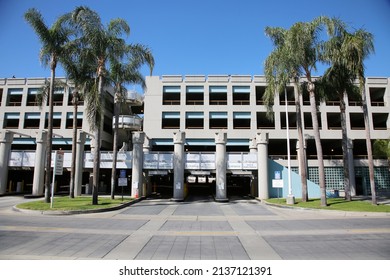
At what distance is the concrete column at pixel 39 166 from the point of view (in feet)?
88.7

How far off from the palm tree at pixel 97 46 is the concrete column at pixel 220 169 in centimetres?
1184

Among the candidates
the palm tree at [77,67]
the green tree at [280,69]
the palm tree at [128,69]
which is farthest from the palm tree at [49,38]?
the green tree at [280,69]

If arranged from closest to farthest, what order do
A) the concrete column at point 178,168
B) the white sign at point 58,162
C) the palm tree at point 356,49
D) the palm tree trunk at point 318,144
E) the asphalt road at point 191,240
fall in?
the asphalt road at point 191,240 → the white sign at point 58,162 → the palm tree at point 356,49 → the palm tree trunk at point 318,144 → the concrete column at point 178,168

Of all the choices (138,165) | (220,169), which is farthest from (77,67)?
(220,169)

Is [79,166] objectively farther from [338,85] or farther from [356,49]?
[356,49]

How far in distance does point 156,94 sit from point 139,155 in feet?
43.6

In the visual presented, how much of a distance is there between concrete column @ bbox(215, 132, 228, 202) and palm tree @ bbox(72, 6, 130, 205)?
38.9 ft

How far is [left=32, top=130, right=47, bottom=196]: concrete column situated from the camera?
2705 centimetres

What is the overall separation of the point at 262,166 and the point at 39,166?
23663mm

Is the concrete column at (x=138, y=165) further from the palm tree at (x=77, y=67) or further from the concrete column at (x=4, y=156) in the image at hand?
the concrete column at (x=4, y=156)

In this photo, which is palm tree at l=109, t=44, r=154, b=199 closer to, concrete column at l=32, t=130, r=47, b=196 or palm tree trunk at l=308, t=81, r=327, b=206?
concrete column at l=32, t=130, r=47, b=196

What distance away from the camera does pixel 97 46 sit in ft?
66.6

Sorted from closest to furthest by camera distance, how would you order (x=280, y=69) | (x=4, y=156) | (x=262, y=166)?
(x=280, y=69)
(x=262, y=166)
(x=4, y=156)
